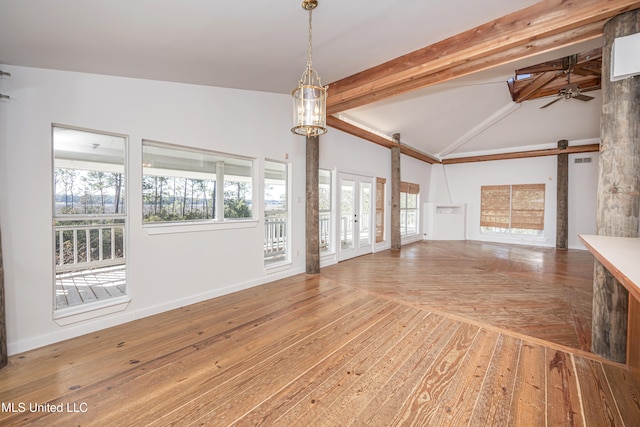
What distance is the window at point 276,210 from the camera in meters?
4.30

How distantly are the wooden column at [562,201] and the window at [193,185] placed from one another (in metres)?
8.35

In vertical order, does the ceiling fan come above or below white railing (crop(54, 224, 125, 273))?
above

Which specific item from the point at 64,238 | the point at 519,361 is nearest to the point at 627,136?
the point at 519,361

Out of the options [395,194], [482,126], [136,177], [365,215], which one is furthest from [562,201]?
Result: [136,177]

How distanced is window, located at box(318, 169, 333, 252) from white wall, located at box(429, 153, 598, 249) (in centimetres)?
567

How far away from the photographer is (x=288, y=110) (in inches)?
170

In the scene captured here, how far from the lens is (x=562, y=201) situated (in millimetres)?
7230

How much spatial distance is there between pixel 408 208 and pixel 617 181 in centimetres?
634

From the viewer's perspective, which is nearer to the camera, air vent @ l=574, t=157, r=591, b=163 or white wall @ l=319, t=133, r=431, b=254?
white wall @ l=319, t=133, r=431, b=254

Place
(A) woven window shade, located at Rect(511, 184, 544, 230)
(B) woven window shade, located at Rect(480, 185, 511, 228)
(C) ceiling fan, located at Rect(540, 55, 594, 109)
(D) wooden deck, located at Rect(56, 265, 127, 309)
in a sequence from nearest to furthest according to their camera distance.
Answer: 1. (D) wooden deck, located at Rect(56, 265, 127, 309)
2. (C) ceiling fan, located at Rect(540, 55, 594, 109)
3. (A) woven window shade, located at Rect(511, 184, 544, 230)
4. (B) woven window shade, located at Rect(480, 185, 511, 228)

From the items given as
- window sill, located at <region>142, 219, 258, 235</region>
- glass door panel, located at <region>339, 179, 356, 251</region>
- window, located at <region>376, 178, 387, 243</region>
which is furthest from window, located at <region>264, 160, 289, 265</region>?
window, located at <region>376, 178, 387, 243</region>

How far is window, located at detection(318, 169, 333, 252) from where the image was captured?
542 centimetres

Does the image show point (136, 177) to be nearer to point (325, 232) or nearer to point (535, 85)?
point (325, 232)

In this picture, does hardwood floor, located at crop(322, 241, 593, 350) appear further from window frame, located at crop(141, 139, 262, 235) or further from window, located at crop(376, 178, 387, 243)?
window frame, located at crop(141, 139, 262, 235)
